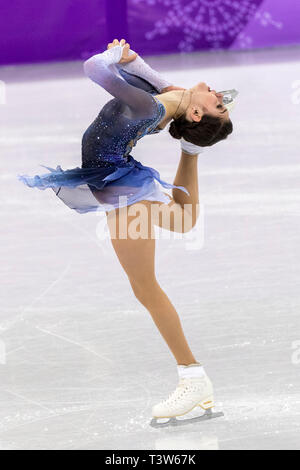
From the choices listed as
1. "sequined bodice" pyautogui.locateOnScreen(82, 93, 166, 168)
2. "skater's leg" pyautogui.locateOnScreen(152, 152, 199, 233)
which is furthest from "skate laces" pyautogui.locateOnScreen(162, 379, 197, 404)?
"sequined bodice" pyautogui.locateOnScreen(82, 93, 166, 168)

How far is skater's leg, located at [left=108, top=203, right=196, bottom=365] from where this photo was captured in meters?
2.82

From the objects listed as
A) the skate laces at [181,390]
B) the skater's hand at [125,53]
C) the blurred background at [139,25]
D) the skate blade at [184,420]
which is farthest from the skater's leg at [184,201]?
the blurred background at [139,25]

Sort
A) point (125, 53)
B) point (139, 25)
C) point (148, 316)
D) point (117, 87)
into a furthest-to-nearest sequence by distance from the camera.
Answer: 1. point (139, 25)
2. point (148, 316)
3. point (125, 53)
4. point (117, 87)

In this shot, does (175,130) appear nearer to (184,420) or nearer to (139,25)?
(184,420)

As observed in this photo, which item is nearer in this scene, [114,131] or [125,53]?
[114,131]

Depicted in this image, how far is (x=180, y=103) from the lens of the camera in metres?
2.91

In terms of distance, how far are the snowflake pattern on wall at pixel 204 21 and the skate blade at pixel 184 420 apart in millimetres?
10819

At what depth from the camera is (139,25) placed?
1321cm

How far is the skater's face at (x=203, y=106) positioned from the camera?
9.50 feet

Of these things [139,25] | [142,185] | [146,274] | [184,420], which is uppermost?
[139,25]

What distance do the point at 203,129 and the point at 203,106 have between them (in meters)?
0.08

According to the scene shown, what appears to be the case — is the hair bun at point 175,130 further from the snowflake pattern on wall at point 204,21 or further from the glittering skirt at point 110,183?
the snowflake pattern on wall at point 204,21

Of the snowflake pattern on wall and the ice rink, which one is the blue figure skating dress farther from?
the snowflake pattern on wall

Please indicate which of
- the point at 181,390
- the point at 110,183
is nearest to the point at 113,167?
the point at 110,183
